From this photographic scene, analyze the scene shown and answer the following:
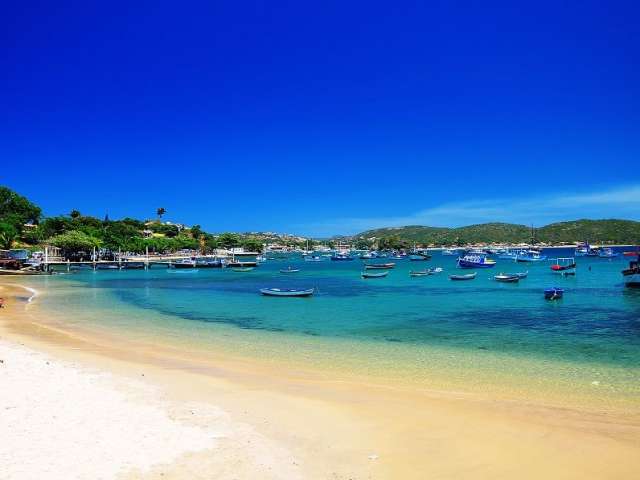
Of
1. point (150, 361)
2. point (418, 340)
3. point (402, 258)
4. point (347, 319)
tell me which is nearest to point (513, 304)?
point (347, 319)

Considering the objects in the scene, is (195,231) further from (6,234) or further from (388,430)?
(388,430)

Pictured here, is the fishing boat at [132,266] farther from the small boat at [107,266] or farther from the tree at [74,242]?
the tree at [74,242]

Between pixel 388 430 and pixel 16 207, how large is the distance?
137 m

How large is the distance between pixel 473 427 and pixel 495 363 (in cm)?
756

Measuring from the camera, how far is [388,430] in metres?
9.05

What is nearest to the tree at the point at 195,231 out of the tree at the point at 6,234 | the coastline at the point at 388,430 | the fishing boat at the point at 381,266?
the tree at the point at 6,234

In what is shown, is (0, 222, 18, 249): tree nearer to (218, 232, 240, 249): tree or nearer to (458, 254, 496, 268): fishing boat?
(218, 232, 240, 249): tree

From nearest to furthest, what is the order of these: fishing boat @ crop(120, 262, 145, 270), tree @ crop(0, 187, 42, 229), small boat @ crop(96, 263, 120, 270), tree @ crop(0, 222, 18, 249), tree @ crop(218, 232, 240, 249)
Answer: tree @ crop(0, 222, 18, 249), small boat @ crop(96, 263, 120, 270), fishing boat @ crop(120, 262, 145, 270), tree @ crop(0, 187, 42, 229), tree @ crop(218, 232, 240, 249)

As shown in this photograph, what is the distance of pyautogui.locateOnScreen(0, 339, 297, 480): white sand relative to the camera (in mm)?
6688

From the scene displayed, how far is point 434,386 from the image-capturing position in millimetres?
13102

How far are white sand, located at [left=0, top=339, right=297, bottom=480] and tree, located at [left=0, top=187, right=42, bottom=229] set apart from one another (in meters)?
121

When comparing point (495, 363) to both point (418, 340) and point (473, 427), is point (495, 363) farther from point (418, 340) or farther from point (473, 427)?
point (473, 427)

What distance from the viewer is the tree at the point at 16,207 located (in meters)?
115

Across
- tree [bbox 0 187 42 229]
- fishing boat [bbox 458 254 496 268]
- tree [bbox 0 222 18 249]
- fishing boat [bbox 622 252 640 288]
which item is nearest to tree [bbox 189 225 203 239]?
tree [bbox 0 187 42 229]
